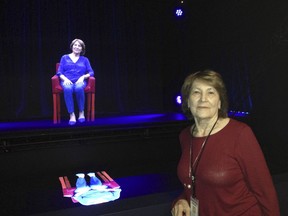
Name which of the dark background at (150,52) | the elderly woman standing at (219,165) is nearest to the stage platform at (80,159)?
the dark background at (150,52)

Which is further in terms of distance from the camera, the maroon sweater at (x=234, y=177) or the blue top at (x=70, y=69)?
the blue top at (x=70, y=69)

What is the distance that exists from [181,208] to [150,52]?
541 cm

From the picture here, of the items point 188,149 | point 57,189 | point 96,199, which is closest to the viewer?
point 188,149

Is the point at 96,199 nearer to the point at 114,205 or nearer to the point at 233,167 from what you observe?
the point at 114,205

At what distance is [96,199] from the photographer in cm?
249

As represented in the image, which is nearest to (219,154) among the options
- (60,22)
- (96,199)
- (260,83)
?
(96,199)

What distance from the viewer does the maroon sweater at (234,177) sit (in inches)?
40.4

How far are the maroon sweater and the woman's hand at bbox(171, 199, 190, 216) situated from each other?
7 centimetres

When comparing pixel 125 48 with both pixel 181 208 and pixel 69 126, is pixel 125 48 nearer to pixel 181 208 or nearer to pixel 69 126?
pixel 69 126

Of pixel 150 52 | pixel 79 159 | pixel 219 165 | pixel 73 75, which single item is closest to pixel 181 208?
pixel 219 165

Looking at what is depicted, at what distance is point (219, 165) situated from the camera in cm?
106

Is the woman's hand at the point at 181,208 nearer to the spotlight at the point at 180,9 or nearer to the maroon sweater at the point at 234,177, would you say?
the maroon sweater at the point at 234,177

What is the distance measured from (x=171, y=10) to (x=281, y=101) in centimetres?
335

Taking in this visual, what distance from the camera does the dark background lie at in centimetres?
391
